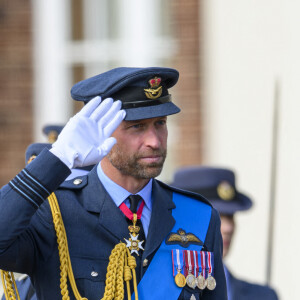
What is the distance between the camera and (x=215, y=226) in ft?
12.5

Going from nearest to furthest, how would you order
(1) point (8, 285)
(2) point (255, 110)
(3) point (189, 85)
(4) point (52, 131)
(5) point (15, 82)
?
1. (1) point (8, 285)
2. (4) point (52, 131)
3. (2) point (255, 110)
4. (3) point (189, 85)
5. (5) point (15, 82)

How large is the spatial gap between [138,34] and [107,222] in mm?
4778

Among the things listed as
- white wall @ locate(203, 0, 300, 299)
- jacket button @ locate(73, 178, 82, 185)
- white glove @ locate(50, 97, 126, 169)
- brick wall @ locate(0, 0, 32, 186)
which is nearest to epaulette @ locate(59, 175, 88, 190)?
jacket button @ locate(73, 178, 82, 185)

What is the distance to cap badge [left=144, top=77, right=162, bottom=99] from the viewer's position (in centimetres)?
364

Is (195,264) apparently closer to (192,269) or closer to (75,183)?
(192,269)

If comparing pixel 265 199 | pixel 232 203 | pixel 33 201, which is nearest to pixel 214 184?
pixel 232 203

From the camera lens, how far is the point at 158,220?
367cm

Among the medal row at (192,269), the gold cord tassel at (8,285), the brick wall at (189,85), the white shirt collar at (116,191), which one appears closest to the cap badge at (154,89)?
the white shirt collar at (116,191)

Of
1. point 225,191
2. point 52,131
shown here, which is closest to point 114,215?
point 52,131

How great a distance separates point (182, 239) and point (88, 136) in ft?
2.09

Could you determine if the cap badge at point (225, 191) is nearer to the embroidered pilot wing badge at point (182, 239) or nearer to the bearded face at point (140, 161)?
the embroidered pilot wing badge at point (182, 239)

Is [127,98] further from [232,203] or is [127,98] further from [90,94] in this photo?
[232,203]

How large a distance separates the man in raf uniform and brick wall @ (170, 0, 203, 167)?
4.18 m

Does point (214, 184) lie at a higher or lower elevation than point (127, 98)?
lower
